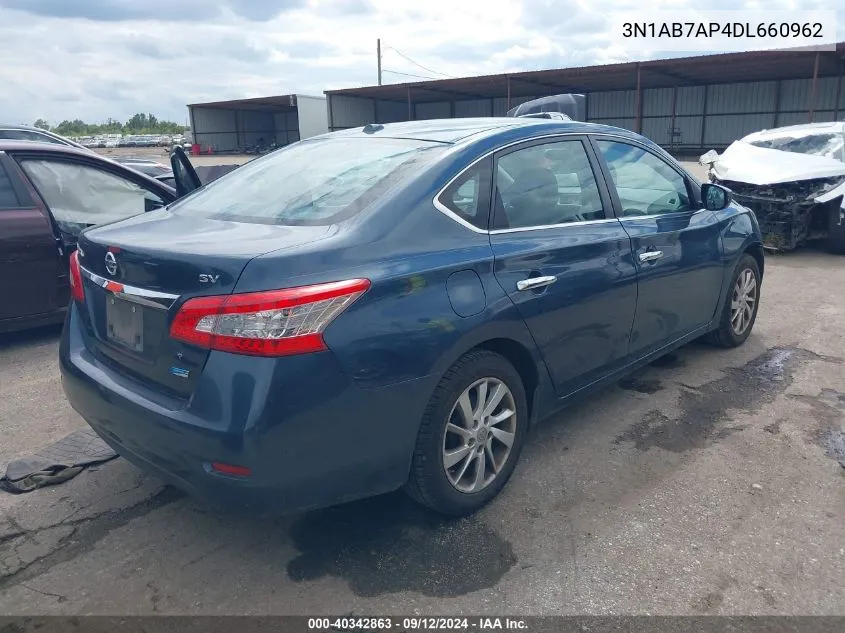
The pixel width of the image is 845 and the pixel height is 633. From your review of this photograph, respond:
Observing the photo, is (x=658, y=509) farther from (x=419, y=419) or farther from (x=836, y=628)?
(x=419, y=419)

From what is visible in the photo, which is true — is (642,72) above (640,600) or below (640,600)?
above

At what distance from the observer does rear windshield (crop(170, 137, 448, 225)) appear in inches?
110

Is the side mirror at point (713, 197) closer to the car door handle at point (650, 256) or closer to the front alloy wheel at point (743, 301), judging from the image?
the front alloy wheel at point (743, 301)

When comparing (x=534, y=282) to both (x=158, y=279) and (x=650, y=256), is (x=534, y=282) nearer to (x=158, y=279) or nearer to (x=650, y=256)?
(x=650, y=256)

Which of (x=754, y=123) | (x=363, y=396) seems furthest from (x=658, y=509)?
(x=754, y=123)

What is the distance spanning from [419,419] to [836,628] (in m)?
1.55

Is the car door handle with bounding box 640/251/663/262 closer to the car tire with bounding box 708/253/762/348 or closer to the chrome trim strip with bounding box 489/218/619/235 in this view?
the chrome trim strip with bounding box 489/218/619/235

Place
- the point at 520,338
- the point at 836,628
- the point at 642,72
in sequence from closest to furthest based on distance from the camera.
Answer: the point at 836,628, the point at 520,338, the point at 642,72

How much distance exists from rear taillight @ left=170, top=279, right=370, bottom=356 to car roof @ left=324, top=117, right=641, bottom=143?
47.2 inches

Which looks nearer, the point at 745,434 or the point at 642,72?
the point at 745,434

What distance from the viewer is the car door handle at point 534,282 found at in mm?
2947

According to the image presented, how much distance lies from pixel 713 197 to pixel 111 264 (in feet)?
11.7

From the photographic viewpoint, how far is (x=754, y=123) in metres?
34.0

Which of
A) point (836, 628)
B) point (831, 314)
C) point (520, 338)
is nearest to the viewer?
point (836, 628)
